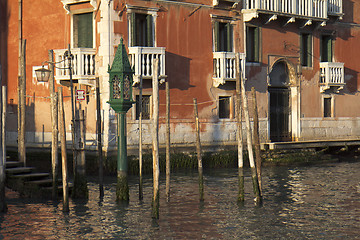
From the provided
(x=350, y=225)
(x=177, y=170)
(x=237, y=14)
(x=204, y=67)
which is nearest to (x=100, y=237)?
(x=350, y=225)

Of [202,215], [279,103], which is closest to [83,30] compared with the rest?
[279,103]

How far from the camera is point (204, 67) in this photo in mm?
20750

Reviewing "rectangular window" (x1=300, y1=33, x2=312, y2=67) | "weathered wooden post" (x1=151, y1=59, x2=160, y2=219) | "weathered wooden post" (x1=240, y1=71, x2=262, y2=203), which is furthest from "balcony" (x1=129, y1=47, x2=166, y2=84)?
"rectangular window" (x1=300, y1=33, x2=312, y2=67)

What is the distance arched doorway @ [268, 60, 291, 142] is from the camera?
76.3 feet

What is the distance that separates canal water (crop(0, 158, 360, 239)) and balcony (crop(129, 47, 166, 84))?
11.0ft

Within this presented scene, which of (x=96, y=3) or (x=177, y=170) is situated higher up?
(x=96, y=3)

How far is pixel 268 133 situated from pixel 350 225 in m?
11.0

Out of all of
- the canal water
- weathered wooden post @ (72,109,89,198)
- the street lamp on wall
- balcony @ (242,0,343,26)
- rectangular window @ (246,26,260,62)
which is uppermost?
balcony @ (242,0,343,26)

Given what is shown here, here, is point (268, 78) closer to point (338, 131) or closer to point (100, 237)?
point (338, 131)

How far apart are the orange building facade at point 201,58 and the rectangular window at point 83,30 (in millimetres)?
29

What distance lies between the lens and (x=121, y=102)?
13328 mm

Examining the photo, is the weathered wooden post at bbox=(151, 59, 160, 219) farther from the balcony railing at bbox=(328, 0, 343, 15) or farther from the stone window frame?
the balcony railing at bbox=(328, 0, 343, 15)

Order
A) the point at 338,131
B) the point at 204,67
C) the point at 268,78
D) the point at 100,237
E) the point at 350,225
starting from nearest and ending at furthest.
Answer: the point at 100,237
the point at 350,225
the point at 204,67
the point at 268,78
the point at 338,131

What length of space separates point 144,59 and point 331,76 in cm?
834
